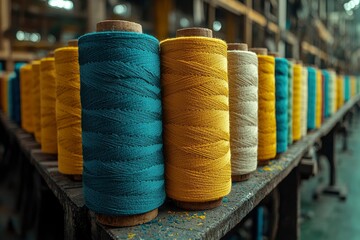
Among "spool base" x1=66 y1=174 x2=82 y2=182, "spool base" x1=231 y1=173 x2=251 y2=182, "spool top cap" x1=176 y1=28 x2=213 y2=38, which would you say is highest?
"spool top cap" x1=176 y1=28 x2=213 y2=38

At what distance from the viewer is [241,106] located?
30.2 inches

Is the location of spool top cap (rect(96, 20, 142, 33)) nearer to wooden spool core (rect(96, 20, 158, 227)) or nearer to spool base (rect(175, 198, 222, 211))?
wooden spool core (rect(96, 20, 158, 227))

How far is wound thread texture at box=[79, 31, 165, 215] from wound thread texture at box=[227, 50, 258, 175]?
253 millimetres

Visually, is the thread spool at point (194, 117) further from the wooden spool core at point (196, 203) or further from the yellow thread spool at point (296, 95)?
the yellow thread spool at point (296, 95)

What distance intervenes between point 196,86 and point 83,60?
21 cm

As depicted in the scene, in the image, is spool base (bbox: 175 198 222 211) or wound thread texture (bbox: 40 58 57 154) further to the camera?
wound thread texture (bbox: 40 58 57 154)

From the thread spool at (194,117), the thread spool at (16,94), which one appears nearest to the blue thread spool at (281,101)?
the thread spool at (194,117)

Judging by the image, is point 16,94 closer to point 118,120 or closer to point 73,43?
point 73,43

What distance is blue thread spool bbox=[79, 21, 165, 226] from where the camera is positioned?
55 cm

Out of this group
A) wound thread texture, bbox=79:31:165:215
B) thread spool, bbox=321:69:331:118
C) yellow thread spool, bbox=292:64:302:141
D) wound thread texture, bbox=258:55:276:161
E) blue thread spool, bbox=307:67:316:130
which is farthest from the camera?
thread spool, bbox=321:69:331:118

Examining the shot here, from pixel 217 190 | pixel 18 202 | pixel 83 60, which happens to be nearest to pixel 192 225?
pixel 217 190

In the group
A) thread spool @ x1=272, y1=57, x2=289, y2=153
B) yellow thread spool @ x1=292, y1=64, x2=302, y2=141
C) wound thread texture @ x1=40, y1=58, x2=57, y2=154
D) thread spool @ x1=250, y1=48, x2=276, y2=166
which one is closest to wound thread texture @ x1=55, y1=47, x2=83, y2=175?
wound thread texture @ x1=40, y1=58, x2=57, y2=154

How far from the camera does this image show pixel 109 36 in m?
0.54

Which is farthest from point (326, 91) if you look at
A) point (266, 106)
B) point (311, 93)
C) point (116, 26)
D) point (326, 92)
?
point (116, 26)
